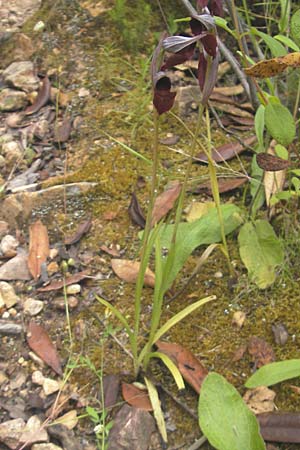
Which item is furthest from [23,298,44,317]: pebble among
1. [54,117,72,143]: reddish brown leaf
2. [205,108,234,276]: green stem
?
[54,117,72,143]: reddish brown leaf

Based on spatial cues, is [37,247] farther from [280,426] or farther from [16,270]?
[280,426]

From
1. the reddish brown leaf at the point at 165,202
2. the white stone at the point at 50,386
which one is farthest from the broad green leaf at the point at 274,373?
the reddish brown leaf at the point at 165,202

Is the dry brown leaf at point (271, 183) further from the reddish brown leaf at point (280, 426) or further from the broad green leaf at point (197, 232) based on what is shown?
the reddish brown leaf at point (280, 426)

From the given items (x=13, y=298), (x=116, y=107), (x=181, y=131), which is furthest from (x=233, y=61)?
(x=13, y=298)

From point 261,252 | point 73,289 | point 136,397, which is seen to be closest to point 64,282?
point 73,289

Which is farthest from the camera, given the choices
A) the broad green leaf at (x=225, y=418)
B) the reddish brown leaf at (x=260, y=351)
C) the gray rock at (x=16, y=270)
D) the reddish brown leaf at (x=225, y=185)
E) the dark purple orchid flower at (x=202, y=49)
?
the reddish brown leaf at (x=225, y=185)
